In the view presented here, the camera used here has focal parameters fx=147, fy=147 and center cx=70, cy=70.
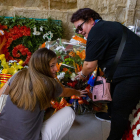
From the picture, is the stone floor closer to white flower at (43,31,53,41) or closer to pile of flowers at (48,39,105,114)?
pile of flowers at (48,39,105,114)

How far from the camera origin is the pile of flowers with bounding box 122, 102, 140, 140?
1.32 m

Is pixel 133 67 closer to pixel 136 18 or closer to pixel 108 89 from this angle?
pixel 108 89

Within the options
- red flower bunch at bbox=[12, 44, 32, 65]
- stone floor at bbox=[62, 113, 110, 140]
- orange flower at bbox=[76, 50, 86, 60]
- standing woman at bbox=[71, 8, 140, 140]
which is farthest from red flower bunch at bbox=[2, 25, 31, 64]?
standing woman at bbox=[71, 8, 140, 140]

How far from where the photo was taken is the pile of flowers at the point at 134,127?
1.32 m

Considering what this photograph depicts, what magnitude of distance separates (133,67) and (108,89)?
1.27 feet

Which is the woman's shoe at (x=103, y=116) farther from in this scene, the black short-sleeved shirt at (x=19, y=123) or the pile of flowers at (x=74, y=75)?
the black short-sleeved shirt at (x=19, y=123)

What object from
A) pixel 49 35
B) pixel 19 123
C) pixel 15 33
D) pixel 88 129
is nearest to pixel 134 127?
pixel 88 129

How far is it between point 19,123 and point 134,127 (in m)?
1.05

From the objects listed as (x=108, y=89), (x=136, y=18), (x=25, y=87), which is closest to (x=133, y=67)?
(x=108, y=89)

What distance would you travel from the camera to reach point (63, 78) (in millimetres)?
2082

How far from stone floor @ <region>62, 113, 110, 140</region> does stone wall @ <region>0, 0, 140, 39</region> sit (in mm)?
2099

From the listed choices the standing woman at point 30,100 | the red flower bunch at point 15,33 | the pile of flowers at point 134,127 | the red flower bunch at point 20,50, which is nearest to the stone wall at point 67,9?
the red flower bunch at point 15,33

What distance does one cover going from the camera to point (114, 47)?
1.27m

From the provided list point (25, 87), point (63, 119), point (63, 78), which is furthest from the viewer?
point (63, 78)
